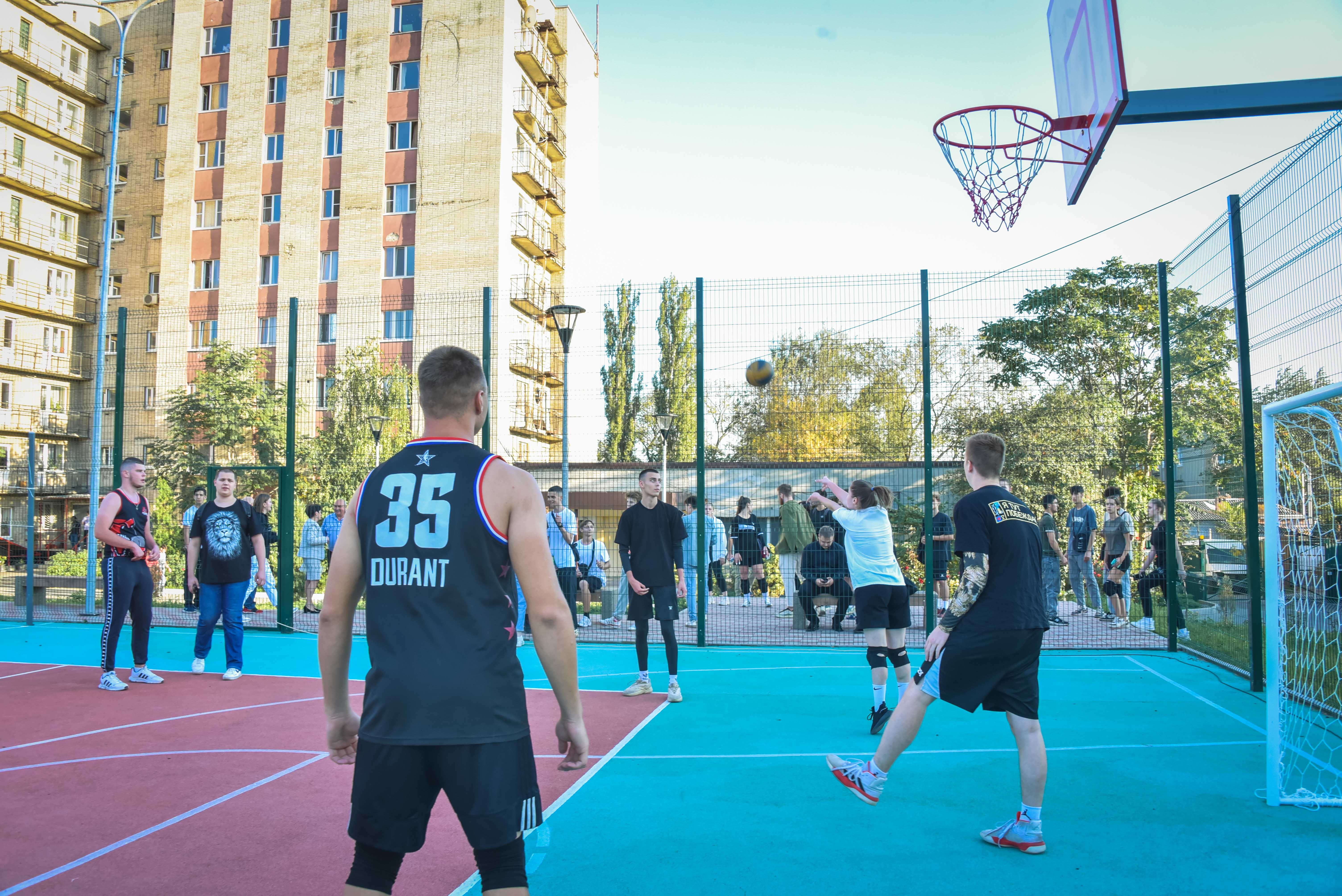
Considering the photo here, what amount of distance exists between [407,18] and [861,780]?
35.3m

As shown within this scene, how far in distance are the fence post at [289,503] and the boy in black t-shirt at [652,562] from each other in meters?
6.27

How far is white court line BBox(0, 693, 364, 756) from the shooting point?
622 cm

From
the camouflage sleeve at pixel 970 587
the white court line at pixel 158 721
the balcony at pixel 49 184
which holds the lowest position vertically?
the white court line at pixel 158 721

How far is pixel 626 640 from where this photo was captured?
11.7 metres

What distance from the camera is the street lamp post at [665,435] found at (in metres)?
16.4

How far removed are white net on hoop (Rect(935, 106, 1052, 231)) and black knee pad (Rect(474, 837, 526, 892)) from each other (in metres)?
6.37

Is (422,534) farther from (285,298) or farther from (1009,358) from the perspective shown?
(285,298)

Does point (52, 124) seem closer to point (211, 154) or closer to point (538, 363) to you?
point (211, 154)

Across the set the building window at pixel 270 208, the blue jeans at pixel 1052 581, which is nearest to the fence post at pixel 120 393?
the blue jeans at pixel 1052 581

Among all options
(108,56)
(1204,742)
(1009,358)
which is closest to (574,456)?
(1009,358)

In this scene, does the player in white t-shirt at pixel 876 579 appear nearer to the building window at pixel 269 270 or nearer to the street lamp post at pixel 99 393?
the street lamp post at pixel 99 393

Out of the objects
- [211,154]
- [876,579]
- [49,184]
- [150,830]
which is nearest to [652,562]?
[876,579]

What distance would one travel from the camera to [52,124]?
36.5m

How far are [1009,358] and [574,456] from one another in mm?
5667
